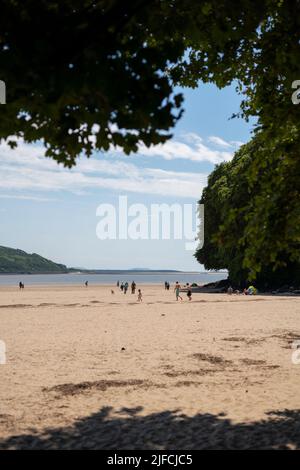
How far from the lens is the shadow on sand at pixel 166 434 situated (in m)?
8.35

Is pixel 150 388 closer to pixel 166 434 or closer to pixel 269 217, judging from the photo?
pixel 166 434

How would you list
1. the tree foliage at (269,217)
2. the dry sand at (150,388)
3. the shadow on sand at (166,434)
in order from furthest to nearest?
1. the dry sand at (150,388)
2. the tree foliage at (269,217)
3. the shadow on sand at (166,434)

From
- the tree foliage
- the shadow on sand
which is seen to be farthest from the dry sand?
the tree foliage

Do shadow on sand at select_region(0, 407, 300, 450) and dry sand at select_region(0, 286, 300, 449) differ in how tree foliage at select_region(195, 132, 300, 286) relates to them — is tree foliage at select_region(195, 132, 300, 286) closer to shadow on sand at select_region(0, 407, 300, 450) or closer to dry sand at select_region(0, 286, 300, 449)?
shadow on sand at select_region(0, 407, 300, 450)

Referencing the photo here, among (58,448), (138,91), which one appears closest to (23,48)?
(138,91)

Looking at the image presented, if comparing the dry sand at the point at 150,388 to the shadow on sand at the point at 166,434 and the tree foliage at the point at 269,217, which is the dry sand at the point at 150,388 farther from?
the tree foliage at the point at 269,217

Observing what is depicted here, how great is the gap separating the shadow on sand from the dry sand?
2cm

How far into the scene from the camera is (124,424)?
9.62m

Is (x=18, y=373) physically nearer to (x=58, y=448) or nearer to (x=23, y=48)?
(x=58, y=448)

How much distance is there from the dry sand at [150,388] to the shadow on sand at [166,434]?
18 mm

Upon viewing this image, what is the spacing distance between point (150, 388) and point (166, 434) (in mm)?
3666

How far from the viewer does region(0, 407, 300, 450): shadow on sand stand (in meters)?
8.35

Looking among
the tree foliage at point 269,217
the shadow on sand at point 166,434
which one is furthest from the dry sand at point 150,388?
the tree foliage at point 269,217

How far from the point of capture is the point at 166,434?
8938 mm
